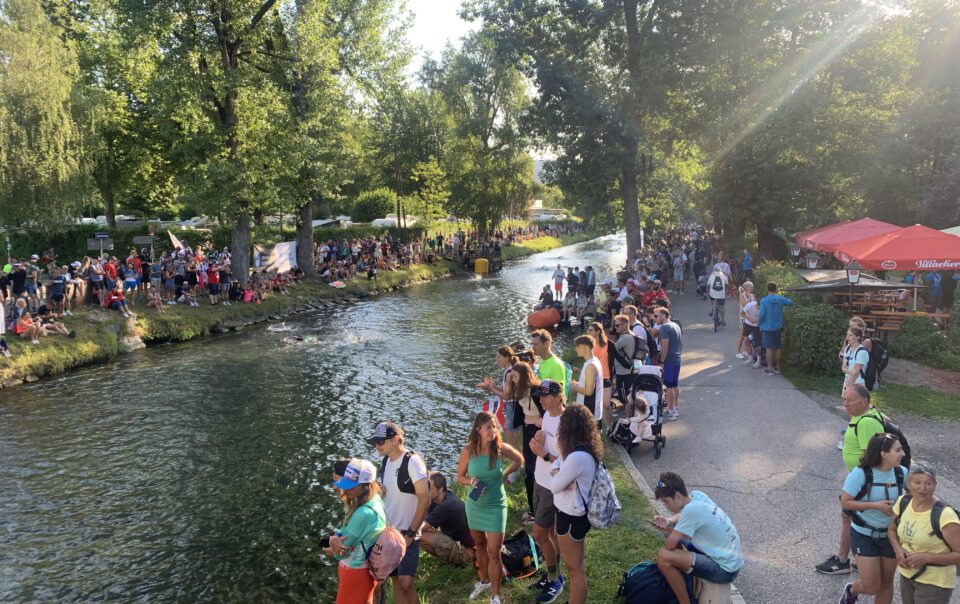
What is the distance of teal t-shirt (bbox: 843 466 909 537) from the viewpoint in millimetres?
5113

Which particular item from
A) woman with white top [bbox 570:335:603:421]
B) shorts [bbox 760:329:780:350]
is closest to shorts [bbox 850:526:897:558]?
woman with white top [bbox 570:335:603:421]

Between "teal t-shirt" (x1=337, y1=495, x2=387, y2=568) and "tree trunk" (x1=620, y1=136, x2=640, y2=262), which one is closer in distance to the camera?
"teal t-shirt" (x1=337, y1=495, x2=387, y2=568)

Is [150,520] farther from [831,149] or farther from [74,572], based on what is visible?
[831,149]

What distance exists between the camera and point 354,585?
5047mm

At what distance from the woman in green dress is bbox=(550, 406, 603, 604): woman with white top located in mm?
660

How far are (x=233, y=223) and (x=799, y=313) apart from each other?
20.3 meters

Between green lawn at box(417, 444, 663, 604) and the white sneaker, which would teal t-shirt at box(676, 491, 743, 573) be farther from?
the white sneaker

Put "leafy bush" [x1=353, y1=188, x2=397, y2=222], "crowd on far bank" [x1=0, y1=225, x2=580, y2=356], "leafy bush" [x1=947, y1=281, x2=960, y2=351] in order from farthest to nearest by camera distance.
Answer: "leafy bush" [x1=353, y1=188, x2=397, y2=222]
"crowd on far bank" [x1=0, y1=225, x2=580, y2=356]
"leafy bush" [x1=947, y1=281, x2=960, y2=351]

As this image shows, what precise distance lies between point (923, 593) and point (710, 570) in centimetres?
148

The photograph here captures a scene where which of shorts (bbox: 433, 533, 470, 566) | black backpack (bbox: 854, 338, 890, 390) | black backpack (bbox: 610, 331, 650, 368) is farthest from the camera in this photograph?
black backpack (bbox: 610, 331, 650, 368)

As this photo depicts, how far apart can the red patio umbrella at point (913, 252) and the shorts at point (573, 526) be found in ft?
42.0

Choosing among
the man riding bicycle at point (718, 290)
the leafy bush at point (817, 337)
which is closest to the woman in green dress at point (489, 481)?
the leafy bush at point (817, 337)

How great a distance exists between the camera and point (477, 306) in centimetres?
2778

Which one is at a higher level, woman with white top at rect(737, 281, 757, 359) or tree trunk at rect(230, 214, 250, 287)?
tree trunk at rect(230, 214, 250, 287)
